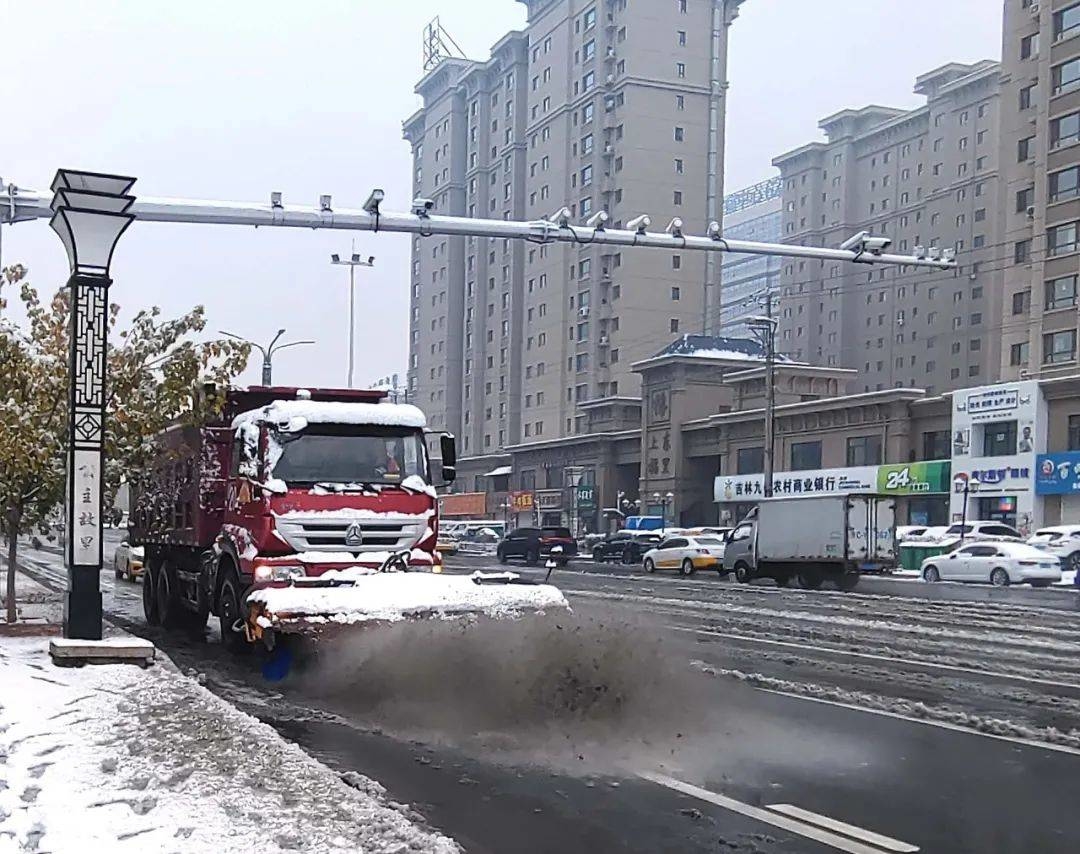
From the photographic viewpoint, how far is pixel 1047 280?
63.5 meters

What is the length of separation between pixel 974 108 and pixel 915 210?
13.3 meters

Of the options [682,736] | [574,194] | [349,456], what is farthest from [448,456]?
[574,194]

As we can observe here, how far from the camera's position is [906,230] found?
135 meters

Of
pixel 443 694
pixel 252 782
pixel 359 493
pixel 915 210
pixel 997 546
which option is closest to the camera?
pixel 252 782

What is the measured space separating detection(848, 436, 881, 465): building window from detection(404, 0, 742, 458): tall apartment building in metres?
30.5

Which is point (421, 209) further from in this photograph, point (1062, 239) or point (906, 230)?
point (906, 230)

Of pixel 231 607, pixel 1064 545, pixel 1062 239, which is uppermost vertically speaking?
pixel 1062 239

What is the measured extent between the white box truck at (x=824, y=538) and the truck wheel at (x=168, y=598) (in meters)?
22.3

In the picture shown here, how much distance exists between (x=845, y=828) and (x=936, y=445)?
2295 inches

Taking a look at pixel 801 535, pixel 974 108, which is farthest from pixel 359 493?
pixel 974 108

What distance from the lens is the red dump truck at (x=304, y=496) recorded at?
12.8 metres

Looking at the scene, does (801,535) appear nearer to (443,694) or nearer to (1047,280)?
(443,694)

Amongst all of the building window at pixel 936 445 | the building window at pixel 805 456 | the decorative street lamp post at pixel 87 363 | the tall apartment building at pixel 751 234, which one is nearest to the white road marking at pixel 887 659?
the decorative street lamp post at pixel 87 363

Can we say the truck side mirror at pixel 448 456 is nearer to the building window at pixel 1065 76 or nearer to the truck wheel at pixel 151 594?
the truck wheel at pixel 151 594
